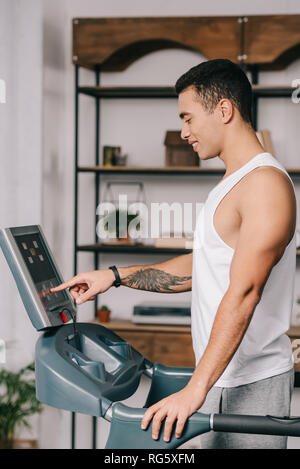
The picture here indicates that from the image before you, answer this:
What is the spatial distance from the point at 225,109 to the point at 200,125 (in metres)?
0.06

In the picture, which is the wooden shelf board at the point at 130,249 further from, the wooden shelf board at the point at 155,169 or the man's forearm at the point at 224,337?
the man's forearm at the point at 224,337

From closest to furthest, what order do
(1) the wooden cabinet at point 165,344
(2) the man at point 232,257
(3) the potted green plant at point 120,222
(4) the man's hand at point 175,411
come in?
(4) the man's hand at point 175,411, (2) the man at point 232,257, (1) the wooden cabinet at point 165,344, (3) the potted green plant at point 120,222

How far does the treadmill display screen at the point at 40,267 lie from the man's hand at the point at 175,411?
366 mm

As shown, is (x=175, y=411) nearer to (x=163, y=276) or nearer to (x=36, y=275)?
(x=36, y=275)

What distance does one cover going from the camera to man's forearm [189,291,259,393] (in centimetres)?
107

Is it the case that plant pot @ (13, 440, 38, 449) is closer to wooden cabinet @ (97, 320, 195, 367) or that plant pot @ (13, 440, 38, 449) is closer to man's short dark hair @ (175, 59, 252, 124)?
wooden cabinet @ (97, 320, 195, 367)

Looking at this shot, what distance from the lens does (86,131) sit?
3.10m

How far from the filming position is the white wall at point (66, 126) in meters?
2.81

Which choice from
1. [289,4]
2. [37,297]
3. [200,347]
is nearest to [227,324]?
[200,347]

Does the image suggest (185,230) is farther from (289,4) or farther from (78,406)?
(78,406)

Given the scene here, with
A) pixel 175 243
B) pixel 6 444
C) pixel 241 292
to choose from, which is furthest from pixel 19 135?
pixel 241 292

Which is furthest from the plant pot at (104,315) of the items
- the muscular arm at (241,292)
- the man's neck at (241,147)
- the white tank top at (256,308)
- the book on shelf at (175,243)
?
the muscular arm at (241,292)

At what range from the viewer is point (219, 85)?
128 centimetres

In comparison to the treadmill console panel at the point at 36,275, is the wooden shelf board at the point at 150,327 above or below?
below
